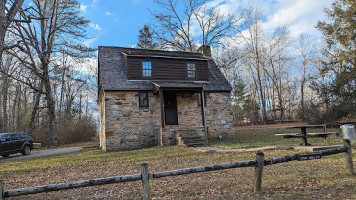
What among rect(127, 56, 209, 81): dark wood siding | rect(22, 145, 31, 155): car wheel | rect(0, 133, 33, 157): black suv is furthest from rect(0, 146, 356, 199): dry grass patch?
rect(22, 145, 31, 155): car wheel

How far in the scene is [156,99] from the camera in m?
14.4

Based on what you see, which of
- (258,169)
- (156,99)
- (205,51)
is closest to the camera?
(258,169)

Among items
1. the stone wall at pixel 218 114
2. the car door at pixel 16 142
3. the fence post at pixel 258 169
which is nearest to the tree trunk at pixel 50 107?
the car door at pixel 16 142

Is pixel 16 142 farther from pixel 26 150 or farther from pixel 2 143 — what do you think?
pixel 2 143

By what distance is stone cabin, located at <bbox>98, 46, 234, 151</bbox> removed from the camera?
1324 centimetres

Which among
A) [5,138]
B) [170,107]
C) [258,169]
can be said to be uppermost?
[170,107]

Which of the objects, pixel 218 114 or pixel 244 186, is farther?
pixel 218 114

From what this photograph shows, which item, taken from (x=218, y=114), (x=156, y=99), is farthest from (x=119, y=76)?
(x=218, y=114)

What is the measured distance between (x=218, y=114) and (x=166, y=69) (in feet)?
15.2

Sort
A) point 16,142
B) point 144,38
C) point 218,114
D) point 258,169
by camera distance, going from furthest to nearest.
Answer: point 144,38
point 218,114
point 16,142
point 258,169

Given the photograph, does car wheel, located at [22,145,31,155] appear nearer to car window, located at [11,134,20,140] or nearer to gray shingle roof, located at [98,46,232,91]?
car window, located at [11,134,20,140]

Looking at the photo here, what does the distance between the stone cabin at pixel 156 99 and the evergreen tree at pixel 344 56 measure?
8.80 meters

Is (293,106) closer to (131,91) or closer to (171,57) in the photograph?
(171,57)

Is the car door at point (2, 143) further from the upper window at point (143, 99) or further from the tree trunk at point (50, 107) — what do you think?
the upper window at point (143, 99)
